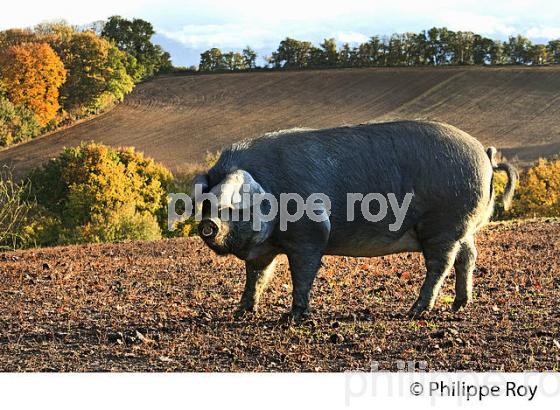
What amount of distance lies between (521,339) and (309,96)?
2423 inches

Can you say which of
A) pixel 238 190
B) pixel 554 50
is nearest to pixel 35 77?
pixel 554 50

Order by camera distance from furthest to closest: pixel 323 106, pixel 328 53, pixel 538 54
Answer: pixel 328 53, pixel 323 106, pixel 538 54

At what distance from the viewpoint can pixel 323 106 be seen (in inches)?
2633

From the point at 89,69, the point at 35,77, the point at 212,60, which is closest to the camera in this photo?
the point at 35,77

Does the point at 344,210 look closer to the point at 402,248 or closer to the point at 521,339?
A: the point at 402,248

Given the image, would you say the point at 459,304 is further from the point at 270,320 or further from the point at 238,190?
the point at 238,190

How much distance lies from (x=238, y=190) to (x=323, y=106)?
6010 cm

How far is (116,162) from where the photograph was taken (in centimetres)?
4025

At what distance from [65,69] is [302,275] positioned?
54.1 meters

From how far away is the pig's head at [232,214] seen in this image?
284 inches

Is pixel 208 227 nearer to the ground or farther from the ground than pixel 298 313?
farther from the ground

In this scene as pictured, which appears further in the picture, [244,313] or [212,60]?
[212,60]

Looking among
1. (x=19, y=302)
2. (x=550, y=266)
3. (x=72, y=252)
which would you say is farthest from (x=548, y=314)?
(x=72, y=252)

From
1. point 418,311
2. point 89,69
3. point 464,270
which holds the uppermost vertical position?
point 89,69
